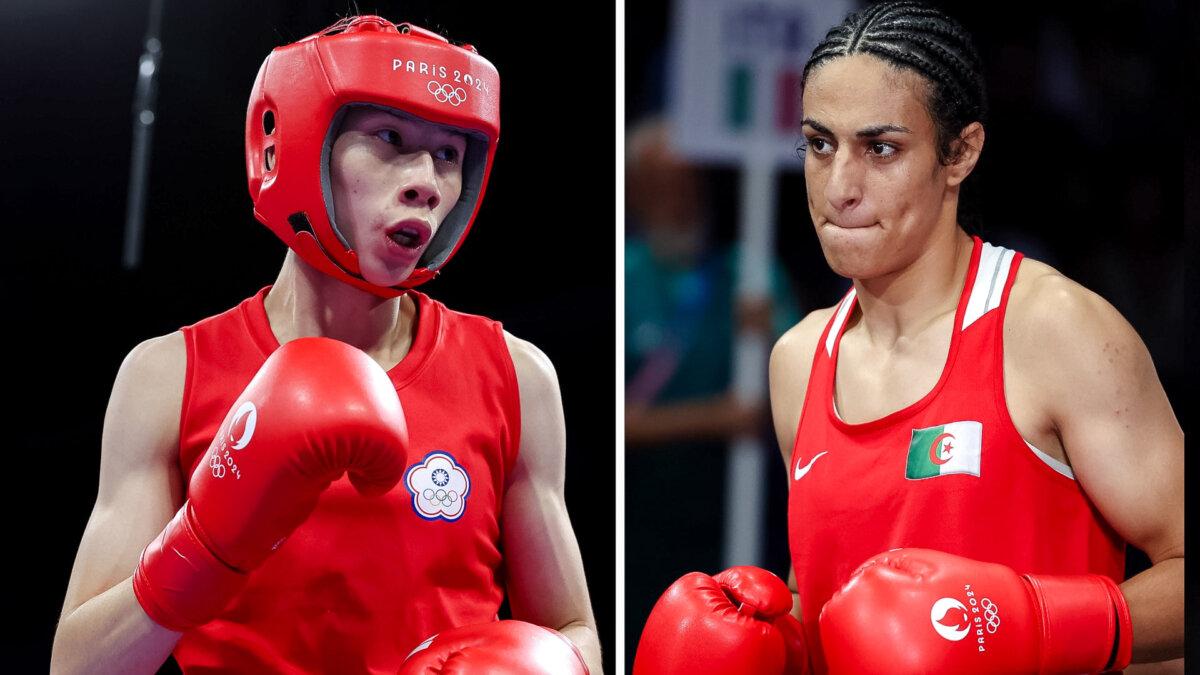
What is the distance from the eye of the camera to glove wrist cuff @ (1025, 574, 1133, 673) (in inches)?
68.5

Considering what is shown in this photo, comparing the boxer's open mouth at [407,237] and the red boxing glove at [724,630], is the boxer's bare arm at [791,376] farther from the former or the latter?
the boxer's open mouth at [407,237]

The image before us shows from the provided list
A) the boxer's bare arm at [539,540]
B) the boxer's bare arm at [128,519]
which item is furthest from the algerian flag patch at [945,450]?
the boxer's bare arm at [128,519]

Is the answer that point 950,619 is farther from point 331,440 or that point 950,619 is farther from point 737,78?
point 737,78

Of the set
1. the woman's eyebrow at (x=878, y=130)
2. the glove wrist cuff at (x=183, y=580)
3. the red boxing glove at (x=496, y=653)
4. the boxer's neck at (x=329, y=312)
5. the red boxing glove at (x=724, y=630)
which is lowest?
the red boxing glove at (x=724, y=630)

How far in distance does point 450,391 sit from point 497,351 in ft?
0.41

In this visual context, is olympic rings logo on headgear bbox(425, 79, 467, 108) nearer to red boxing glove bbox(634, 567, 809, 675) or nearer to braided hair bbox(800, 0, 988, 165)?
braided hair bbox(800, 0, 988, 165)

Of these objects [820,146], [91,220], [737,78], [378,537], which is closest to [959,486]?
[820,146]

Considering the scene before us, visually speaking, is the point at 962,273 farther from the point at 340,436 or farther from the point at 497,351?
the point at 340,436

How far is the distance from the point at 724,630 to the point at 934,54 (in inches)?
39.8

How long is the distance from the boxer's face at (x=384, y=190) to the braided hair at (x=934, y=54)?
2.42ft

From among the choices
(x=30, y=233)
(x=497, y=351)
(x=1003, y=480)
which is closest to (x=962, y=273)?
(x=1003, y=480)

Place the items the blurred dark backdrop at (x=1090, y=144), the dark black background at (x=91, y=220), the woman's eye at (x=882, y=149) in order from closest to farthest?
the woman's eye at (x=882, y=149), the dark black background at (x=91, y=220), the blurred dark backdrop at (x=1090, y=144)

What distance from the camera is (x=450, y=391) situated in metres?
2.01

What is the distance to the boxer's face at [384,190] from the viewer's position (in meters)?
1.83
